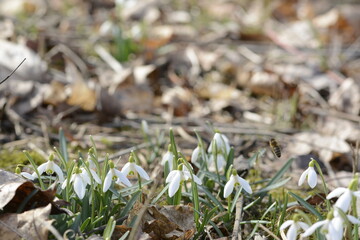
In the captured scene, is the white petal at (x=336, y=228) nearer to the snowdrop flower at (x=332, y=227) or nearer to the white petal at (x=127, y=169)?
the snowdrop flower at (x=332, y=227)

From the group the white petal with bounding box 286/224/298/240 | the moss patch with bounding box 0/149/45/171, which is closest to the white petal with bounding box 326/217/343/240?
the white petal with bounding box 286/224/298/240

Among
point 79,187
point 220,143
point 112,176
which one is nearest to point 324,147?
point 220,143

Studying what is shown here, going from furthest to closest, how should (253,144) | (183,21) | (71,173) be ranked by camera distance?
(183,21)
(253,144)
(71,173)

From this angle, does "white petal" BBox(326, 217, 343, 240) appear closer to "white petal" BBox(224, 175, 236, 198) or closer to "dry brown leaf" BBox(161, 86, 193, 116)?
"white petal" BBox(224, 175, 236, 198)

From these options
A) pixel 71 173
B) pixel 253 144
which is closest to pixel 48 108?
pixel 253 144

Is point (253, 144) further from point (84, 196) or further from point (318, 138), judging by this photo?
point (84, 196)

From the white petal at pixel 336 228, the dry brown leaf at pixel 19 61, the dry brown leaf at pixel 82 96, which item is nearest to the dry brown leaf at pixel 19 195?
the white petal at pixel 336 228
